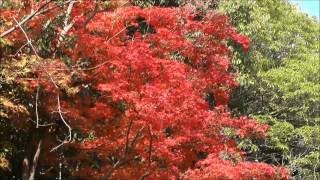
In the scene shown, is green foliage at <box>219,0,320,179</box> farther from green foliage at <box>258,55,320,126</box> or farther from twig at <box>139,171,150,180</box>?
twig at <box>139,171,150,180</box>

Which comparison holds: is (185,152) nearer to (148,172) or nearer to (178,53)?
(148,172)

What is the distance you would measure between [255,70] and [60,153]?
32.3 ft

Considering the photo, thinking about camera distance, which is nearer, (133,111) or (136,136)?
(133,111)

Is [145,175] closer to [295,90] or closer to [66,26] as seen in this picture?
[66,26]

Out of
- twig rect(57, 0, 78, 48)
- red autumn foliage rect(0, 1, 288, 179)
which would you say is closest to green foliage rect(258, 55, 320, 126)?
red autumn foliage rect(0, 1, 288, 179)

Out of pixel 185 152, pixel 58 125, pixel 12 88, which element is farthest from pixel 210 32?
pixel 12 88

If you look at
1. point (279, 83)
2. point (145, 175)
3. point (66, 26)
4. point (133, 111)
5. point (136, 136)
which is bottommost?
point (145, 175)

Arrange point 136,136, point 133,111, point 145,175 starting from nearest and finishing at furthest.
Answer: point 133,111, point 136,136, point 145,175

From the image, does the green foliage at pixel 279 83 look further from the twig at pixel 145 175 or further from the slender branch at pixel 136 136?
the slender branch at pixel 136 136

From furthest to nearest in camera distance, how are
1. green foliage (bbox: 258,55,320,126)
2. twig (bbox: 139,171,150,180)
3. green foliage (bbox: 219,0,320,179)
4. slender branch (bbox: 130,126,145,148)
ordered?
green foliage (bbox: 258,55,320,126) < green foliage (bbox: 219,0,320,179) < twig (bbox: 139,171,150,180) < slender branch (bbox: 130,126,145,148)

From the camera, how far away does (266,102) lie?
20.6 meters

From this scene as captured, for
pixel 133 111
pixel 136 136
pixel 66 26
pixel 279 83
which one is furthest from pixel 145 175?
pixel 279 83

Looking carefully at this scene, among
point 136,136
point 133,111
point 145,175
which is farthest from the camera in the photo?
point 145,175

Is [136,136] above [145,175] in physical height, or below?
above
